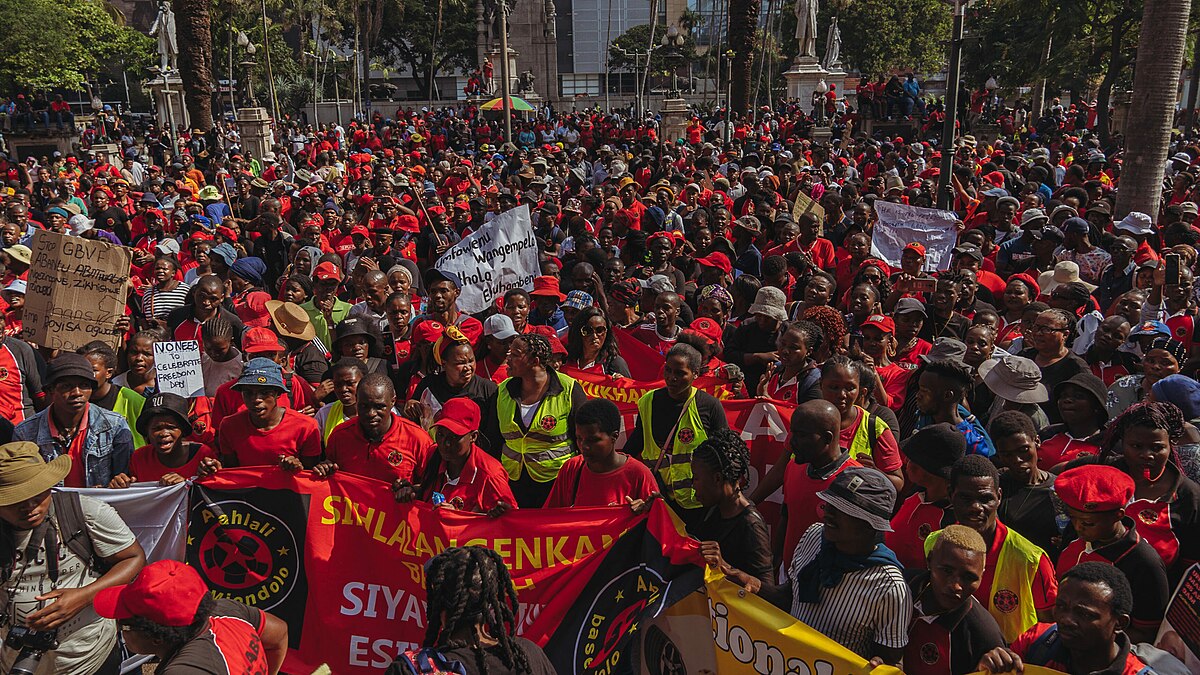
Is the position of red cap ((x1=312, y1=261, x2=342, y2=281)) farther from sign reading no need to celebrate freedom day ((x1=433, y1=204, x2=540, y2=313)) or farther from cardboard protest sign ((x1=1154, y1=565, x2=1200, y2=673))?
cardboard protest sign ((x1=1154, y1=565, x2=1200, y2=673))

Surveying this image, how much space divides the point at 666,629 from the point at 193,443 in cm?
283

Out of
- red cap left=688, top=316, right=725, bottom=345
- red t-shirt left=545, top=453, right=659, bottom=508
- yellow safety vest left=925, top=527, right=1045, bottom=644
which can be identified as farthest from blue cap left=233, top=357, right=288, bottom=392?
yellow safety vest left=925, top=527, right=1045, bottom=644

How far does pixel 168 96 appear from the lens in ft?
103

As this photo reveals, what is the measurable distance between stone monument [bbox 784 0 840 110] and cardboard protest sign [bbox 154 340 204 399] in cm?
3173

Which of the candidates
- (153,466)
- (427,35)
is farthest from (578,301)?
(427,35)

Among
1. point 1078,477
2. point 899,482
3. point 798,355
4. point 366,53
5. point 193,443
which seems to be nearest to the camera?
point 1078,477

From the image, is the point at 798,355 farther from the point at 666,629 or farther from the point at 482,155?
the point at 482,155

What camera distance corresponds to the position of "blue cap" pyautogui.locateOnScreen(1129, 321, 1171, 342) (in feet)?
20.0

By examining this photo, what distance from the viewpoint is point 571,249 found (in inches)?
443

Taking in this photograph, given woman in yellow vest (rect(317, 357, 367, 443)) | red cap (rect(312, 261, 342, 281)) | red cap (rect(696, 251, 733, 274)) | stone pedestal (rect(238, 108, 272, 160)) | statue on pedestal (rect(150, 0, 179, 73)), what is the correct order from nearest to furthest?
woman in yellow vest (rect(317, 357, 367, 443))
red cap (rect(312, 261, 342, 281))
red cap (rect(696, 251, 733, 274))
stone pedestal (rect(238, 108, 272, 160))
statue on pedestal (rect(150, 0, 179, 73))

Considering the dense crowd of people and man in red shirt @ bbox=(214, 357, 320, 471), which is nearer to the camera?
the dense crowd of people

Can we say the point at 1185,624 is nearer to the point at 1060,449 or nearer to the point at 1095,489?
the point at 1095,489

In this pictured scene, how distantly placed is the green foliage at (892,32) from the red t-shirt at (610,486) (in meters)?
61.2

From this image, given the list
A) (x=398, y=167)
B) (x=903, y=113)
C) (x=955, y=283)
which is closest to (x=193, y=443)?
(x=955, y=283)
